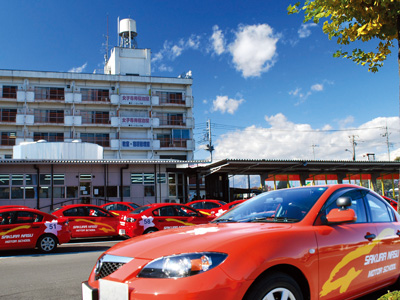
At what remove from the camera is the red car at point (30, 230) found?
10898mm

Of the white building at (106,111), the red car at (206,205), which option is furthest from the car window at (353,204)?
the white building at (106,111)

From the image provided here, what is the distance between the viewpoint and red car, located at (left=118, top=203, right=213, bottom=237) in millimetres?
13094

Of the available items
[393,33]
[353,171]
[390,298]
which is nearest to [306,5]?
[393,33]

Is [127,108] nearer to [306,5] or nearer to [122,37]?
[122,37]

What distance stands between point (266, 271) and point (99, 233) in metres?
12.9

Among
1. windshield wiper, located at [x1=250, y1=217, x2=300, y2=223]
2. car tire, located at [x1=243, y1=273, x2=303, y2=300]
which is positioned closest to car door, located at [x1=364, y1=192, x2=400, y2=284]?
windshield wiper, located at [x1=250, y1=217, x2=300, y2=223]

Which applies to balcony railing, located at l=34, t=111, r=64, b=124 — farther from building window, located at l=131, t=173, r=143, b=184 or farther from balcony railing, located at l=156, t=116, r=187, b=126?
building window, located at l=131, t=173, r=143, b=184

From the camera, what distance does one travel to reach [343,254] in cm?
362

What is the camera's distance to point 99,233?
14.7 m

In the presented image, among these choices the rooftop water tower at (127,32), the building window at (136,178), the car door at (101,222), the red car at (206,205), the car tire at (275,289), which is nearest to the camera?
the car tire at (275,289)

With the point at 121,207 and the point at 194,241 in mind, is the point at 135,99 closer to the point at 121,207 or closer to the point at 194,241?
the point at 121,207

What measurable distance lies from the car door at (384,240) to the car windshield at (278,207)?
0.85 m

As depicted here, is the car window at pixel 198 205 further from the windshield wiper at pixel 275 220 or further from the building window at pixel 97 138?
the building window at pixel 97 138

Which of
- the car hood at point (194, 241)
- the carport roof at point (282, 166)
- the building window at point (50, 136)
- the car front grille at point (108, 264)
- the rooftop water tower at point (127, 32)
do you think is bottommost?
the car front grille at point (108, 264)
